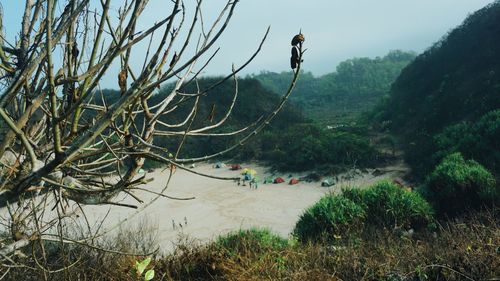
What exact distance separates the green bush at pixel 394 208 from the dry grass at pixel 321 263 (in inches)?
90.0

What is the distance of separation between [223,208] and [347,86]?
41.8 m

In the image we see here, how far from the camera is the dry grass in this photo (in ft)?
14.8

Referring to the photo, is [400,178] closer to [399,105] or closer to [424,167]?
[424,167]

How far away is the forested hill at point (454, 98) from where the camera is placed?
12430mm

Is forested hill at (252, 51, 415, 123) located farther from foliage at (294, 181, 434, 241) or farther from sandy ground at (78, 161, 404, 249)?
foliage at (294, 181, 434, 241)

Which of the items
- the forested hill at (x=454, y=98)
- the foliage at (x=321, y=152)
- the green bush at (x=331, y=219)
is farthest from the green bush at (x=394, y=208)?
the foliage at (x=321, y=152)

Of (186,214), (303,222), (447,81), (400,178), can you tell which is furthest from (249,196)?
(447,81)

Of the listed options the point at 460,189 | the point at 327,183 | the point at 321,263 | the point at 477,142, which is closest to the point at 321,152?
the point at 327,183

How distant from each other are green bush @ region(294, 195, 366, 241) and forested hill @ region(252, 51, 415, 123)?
3325 centimetres

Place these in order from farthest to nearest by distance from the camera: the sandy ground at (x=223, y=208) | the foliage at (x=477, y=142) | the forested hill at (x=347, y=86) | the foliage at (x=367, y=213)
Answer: the forested hill at (x=347, y=86) → the foliage at (x=477, y=142) → the sandy ground at (x=223, y=208) → the foliage at (x=367, y=213)

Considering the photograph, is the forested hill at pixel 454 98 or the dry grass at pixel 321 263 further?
the forested hill at pixel 454 98

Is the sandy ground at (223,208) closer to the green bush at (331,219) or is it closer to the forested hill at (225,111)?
the green bush at (331,219)

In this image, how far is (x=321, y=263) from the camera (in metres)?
5.00

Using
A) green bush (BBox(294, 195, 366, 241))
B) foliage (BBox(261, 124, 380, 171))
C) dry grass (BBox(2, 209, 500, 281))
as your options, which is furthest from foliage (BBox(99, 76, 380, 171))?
dry grass (BBox(2, 209, 500, 281))
